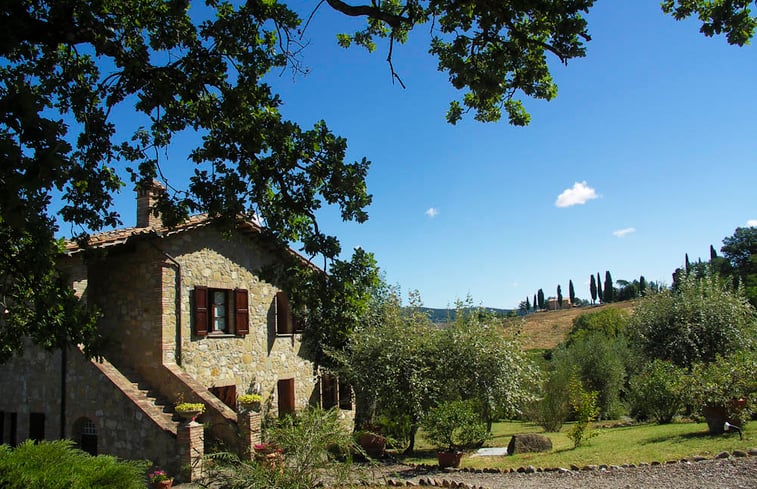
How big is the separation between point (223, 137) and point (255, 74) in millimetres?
941

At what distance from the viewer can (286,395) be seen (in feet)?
61.6

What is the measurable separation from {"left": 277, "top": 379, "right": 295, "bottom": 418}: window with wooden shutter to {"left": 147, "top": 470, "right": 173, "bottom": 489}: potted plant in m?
7.87

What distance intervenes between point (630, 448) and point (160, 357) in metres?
11.5

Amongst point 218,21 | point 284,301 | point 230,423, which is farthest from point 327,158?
point 284,301

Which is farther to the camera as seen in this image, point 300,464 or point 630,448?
point 630,448

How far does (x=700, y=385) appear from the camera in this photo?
1317 cm

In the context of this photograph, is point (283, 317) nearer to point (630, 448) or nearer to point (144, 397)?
point (144, 397)

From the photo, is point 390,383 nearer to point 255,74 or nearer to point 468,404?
point 468,404

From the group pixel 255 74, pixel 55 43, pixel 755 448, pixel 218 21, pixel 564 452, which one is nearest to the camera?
pixel 55 43

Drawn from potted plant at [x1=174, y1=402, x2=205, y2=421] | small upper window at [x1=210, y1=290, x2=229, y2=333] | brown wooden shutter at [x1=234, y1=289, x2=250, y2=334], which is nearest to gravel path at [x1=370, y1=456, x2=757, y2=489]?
potted plant at [x1=174, y1=402, x2=205, y2=421]

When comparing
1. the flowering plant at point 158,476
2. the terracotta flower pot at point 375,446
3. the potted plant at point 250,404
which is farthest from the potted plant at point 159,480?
the terracotta flower pot at point 375,446

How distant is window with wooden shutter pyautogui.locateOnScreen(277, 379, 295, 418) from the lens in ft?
61.2

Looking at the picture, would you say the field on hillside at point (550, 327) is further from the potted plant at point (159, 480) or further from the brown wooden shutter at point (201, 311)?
the potted plant at point (159, 480)

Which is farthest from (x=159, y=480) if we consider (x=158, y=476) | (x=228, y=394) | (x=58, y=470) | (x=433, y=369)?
(x=433, y=369)
